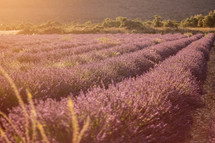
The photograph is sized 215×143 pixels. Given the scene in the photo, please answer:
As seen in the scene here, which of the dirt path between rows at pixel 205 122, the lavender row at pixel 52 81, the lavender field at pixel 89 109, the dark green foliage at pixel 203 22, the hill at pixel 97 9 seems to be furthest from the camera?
the hill at pixel 97 9

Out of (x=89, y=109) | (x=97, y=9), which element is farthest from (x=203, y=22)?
(x=89, y=109)

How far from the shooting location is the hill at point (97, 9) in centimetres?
5538

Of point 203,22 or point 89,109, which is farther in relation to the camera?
point 203,22

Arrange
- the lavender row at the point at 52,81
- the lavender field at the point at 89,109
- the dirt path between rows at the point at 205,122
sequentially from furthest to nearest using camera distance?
the dirt path between rows at the point at 205,122 → the lavender row at the point at 52,81 → the lavender field at the point at 89,109

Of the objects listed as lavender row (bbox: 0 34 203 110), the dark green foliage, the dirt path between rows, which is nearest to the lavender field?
lavender row (bbox: 0 34 203 110)

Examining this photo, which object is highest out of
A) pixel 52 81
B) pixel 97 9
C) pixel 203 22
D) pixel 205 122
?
pixel 97 9

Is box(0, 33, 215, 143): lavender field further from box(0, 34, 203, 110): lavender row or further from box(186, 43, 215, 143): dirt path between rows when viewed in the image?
box(186, 43, 215, 143): dirt path between rows

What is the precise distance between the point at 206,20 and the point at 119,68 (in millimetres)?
36737

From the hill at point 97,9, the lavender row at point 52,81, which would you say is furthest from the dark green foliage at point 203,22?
the lavender row at point 52,81

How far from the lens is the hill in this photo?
55375 mm

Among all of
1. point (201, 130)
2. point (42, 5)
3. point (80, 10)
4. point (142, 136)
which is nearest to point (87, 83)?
point (142, 136)

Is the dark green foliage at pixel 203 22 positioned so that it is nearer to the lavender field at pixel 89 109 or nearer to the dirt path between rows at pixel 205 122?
the dirt path between rows at pixel 205 122

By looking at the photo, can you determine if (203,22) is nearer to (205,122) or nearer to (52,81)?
(205,122)

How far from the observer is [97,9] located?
64.2 metres
